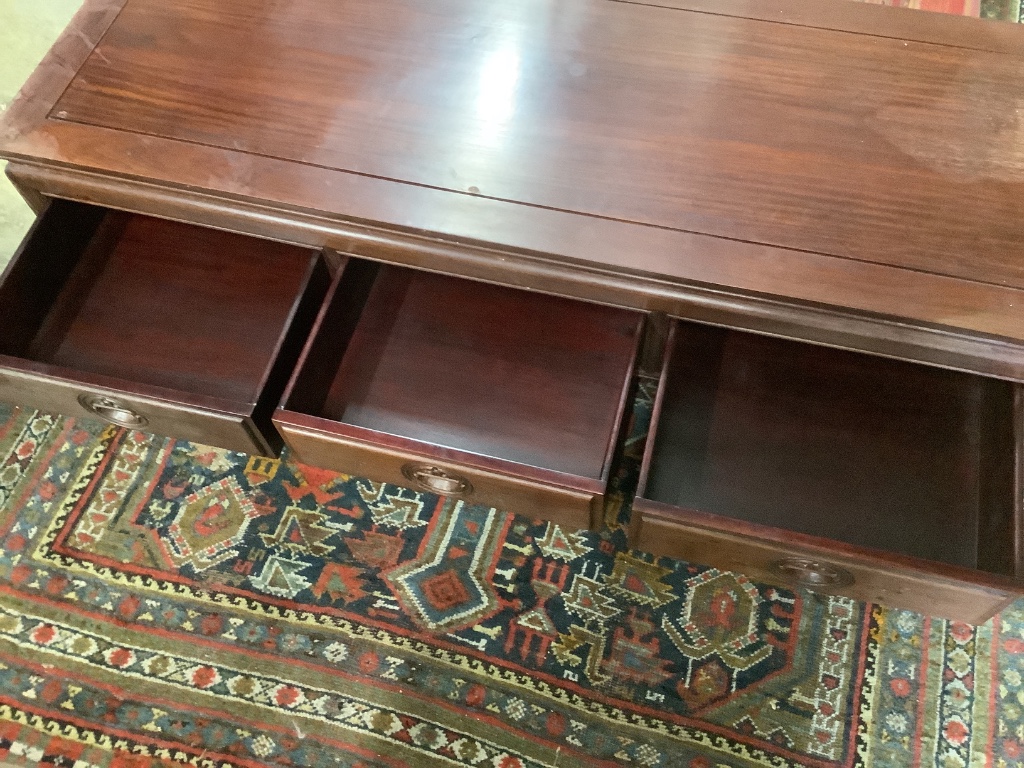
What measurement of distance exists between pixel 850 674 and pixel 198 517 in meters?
1.01

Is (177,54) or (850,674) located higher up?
(177,54)

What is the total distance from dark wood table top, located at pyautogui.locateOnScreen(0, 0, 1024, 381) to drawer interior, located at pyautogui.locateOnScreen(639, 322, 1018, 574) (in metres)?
0.18

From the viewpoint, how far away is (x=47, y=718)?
3.53 feet

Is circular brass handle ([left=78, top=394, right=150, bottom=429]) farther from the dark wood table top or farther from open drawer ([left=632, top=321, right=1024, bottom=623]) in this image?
open drawer ([left=632, top=321, right=1024, bottom=623])

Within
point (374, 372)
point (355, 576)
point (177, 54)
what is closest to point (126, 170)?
point (177, 54)

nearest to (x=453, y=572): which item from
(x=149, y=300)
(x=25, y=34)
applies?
(x=149, y=300)

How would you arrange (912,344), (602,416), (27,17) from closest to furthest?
(912,344)
(602,416)
(27,17)

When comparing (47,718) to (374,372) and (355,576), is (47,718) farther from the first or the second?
(374,372)

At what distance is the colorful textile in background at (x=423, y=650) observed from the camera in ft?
3.37

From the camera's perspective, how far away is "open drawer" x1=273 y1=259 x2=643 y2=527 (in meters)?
0.93

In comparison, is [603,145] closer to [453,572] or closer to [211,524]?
[453,572]

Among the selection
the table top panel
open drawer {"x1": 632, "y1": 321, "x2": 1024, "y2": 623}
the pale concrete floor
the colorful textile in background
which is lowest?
the colorful textile in background

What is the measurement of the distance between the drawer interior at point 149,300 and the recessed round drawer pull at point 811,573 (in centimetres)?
72

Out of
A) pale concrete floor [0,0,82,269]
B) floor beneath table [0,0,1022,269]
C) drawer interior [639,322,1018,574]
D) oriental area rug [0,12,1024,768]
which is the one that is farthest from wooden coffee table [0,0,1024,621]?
pale concrete floor [0,0,82,269]
